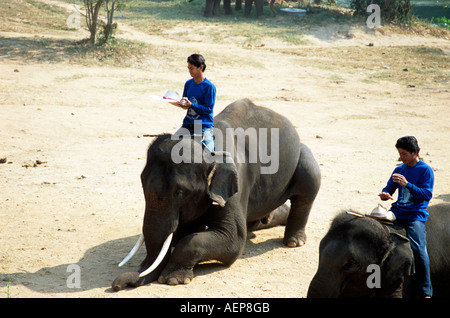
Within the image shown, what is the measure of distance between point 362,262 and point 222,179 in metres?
1.71

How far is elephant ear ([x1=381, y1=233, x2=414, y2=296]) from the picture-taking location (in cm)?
414

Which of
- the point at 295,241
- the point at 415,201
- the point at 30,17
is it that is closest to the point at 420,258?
the point at 415,201

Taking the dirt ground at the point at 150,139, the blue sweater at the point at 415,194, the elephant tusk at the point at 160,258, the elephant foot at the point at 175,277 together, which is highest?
the blue sweater at the point at 415,194

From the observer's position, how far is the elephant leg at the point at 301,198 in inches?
261

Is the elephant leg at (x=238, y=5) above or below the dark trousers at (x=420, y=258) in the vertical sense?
above

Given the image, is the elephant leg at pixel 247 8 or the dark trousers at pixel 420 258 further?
the elephant leg at pixel 247 8

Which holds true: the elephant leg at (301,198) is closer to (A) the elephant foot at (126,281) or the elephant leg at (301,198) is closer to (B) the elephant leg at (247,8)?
(A) the elephant foot at (126,281)

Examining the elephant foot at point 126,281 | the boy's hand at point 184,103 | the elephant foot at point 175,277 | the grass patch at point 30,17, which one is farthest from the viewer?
the grass patch at point 30,17

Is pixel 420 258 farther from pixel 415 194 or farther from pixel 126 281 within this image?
pixel 126 281

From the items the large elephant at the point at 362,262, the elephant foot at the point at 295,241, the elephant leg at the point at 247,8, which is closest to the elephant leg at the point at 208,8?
the elephant leg at the point at 247,8

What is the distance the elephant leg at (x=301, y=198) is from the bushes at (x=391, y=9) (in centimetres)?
2262

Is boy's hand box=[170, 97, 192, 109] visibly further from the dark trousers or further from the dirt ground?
the dark trousers

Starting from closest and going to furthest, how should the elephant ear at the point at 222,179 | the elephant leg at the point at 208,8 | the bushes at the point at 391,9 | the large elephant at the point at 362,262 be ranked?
1. the large elephant at the point at 362,262
2. the elephant ear at the point at 222,179
3. the bushes at the point at 391,9
4. the elephant leg at the point at 208,8
